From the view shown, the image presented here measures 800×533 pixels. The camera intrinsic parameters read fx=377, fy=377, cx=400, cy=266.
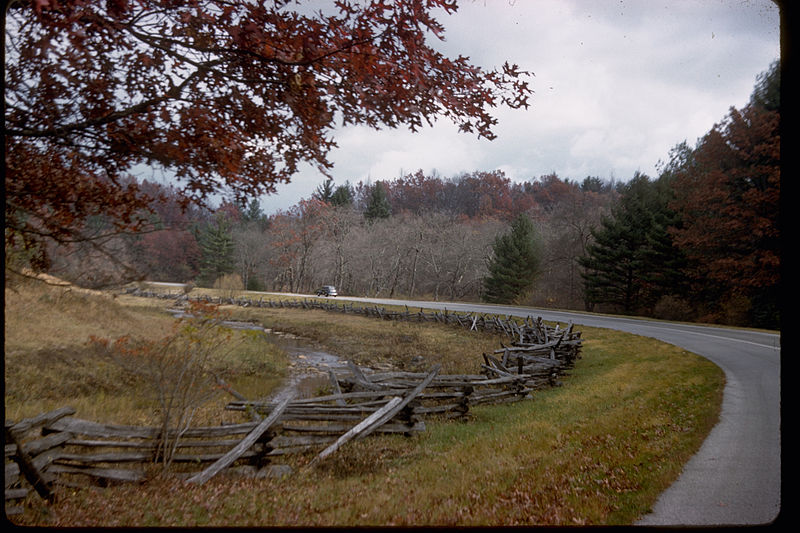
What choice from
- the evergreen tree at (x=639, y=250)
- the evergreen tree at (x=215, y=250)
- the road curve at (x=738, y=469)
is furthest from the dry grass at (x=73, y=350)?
the evergreen tree at (x=639, y=250)

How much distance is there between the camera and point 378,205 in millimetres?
3115

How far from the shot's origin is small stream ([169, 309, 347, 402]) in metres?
9.97

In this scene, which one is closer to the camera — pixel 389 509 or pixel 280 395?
pixel 389 509

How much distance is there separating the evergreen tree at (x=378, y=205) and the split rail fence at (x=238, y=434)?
5.84 ft

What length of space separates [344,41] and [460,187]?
4.39 ft

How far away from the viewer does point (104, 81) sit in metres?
2.36

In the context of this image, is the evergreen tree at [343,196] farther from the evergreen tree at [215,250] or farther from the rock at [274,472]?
the rock at [274,472]

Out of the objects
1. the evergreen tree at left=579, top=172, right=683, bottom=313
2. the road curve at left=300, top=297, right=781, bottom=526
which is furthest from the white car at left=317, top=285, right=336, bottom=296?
the road curve at left=300, top=297, right=781, bottom=526

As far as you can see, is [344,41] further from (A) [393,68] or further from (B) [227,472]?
(B) [227,472]

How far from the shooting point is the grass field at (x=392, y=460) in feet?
7.32

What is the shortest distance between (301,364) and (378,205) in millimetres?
11161

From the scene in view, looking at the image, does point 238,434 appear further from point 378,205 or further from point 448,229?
point 378,205

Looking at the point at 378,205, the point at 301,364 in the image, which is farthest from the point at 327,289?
the point at 301,364

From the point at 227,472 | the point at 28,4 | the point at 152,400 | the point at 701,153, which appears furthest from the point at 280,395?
the point at 701,153
